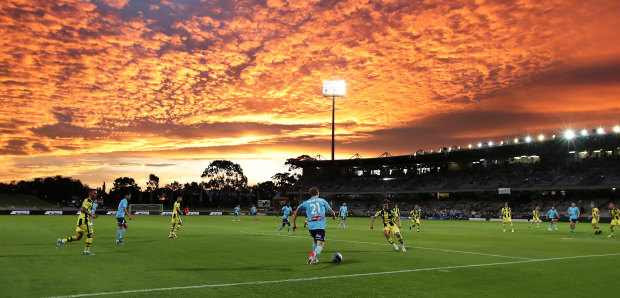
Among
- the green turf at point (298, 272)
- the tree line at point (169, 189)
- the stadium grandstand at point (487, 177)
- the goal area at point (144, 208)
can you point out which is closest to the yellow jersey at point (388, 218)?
the green turf at point (298, 272)

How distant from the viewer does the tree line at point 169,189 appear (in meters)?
147

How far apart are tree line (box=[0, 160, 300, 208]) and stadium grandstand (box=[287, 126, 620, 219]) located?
44611 mm

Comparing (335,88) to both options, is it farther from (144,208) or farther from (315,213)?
(315,213)

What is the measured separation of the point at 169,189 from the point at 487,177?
112m

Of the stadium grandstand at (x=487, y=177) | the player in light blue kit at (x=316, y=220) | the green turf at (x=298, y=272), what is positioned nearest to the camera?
the green turf at (x=298, y=272)

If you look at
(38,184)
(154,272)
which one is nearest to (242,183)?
(38,184)

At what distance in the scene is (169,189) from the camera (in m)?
162

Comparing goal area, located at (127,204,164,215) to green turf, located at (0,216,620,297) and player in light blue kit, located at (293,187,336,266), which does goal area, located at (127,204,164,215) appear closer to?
green turf, located at (0,216,620,297)

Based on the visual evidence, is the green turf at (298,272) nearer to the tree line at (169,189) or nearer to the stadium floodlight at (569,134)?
the stadium floodlight at (569,134)

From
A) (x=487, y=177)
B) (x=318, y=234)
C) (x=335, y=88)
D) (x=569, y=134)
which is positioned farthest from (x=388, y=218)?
(x=335, y=88)

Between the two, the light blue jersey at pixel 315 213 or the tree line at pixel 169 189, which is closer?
the light blue jersey at pixel 315 213

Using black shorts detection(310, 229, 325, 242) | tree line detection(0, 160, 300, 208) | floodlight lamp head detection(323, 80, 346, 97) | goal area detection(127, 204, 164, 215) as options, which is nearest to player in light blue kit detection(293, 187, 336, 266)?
black shorts detection(310, 229, 325, 242)

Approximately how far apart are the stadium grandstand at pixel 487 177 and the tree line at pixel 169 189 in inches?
1756

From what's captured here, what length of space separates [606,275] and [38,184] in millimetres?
169541
